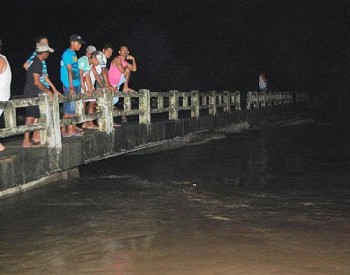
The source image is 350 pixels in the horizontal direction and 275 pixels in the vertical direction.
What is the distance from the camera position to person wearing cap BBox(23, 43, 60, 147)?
8961 millimetres

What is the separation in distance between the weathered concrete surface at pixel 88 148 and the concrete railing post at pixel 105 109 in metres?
0.19

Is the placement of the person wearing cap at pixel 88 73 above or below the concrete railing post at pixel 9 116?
above

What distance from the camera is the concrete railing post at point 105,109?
11.2 metres

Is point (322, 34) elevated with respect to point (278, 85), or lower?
elevated

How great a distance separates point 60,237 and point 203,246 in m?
1.70

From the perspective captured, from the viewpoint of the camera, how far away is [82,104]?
10.4 meters

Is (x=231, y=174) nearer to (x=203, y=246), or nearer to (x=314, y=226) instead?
(x=314, y=226)

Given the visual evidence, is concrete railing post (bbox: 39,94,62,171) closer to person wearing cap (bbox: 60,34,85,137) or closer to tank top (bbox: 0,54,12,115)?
tank top (bbox: 0,54,12,115)

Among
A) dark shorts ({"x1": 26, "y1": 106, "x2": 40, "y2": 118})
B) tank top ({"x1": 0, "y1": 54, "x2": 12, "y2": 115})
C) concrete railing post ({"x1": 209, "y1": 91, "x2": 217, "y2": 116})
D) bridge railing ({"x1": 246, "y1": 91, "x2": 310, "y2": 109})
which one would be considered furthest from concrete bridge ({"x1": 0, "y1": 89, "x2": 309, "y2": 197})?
bridge railing ({"x1": 246, "y1": 91, "x2": 310, "y2": 109})

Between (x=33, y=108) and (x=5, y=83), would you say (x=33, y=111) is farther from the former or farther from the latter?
(x=5, y=83)

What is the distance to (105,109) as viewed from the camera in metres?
11.3

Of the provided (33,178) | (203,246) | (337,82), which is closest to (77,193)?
(33,178)

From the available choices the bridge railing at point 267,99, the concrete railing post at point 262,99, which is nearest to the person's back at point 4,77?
the bridge railing at point 267,99

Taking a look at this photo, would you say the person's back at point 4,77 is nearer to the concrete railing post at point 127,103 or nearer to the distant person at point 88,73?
the distant person at point 88,73
